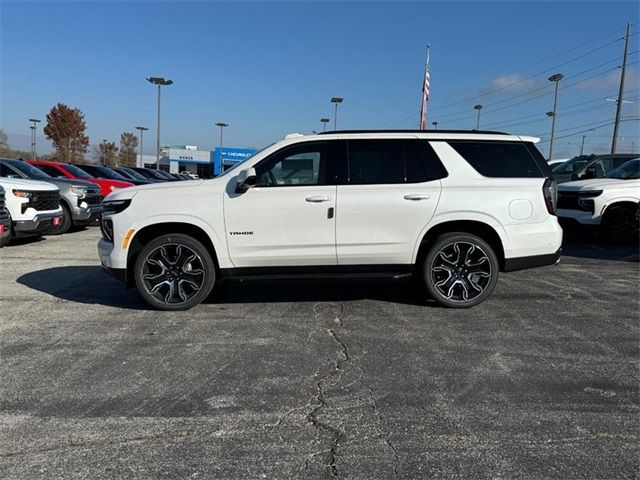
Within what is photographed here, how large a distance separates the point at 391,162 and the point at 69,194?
30.1ft

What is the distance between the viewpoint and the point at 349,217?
5.58 meters

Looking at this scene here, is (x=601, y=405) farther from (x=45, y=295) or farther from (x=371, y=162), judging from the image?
(x=45, y=295)

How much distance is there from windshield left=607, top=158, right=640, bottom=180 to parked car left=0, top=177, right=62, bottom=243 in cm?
1184

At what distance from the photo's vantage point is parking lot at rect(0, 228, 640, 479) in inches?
114

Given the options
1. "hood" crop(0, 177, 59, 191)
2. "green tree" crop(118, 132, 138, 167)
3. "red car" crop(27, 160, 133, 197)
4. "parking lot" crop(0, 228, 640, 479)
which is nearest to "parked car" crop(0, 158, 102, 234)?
"hood" crop(0, 177, 59, 191)

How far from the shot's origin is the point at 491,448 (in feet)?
9.88

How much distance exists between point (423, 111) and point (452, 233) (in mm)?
11907

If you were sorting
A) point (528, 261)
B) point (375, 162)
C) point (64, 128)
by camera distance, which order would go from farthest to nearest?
point (64, 128) → point (528, 261) → point (375, 162)

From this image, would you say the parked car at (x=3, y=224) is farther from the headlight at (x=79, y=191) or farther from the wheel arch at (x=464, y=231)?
the wheel arch at (x=464, y=231)

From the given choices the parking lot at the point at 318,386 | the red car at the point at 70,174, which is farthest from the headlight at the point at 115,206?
the red car at the point at 70,174

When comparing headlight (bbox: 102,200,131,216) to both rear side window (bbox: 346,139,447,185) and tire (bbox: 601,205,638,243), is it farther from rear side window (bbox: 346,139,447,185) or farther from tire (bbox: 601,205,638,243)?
tire (bbox: 601,205,638,243)

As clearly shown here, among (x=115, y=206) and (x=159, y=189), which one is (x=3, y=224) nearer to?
(x=115, y=206)

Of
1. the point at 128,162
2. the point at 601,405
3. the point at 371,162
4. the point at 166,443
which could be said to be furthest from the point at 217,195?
the point at 128,162

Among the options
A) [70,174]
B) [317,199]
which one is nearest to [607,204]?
[317,199]
